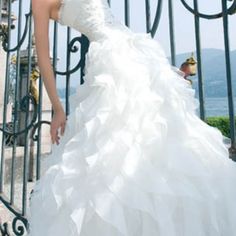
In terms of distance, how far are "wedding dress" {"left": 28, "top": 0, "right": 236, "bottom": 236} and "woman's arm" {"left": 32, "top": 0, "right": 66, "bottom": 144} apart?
0.07 metres

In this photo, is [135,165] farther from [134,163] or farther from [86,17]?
[86,17]

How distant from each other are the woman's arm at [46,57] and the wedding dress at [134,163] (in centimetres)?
7

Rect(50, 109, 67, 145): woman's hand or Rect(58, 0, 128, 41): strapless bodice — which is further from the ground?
Rect(58, 0, 128, 41): strapless bodice

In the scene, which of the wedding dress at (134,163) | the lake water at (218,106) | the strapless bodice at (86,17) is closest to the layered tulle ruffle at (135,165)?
the wedding dress at (134,163)

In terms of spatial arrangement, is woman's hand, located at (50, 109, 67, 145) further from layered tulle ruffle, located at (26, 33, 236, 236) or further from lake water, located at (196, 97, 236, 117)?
lake water, located at (196, 97, 236, 117)

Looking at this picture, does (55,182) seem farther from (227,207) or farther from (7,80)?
(7,80)

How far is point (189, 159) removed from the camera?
1264 mm

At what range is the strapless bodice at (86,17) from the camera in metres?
1.65

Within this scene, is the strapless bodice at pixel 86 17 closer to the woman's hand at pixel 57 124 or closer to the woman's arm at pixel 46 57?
the woman's arm at pixel 46 57

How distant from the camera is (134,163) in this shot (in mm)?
1253

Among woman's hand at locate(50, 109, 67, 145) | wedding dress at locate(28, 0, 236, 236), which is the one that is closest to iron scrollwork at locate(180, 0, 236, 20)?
wedding dress at locate(28, 0, 236, 236)

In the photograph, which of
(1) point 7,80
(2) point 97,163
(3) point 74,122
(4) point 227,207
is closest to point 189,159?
(4) point 227,207

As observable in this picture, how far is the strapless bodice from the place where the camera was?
1.65m

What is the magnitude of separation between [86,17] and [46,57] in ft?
0.89
